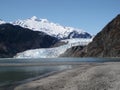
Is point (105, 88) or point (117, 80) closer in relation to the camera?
point (105, 88)

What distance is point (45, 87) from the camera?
3684 centimetres

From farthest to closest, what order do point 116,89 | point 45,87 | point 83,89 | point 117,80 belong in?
1. point 45,87
2. point 117,80
3. point 83,89
4. point 116,89

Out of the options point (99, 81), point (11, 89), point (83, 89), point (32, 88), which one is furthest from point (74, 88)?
point (11, 89)

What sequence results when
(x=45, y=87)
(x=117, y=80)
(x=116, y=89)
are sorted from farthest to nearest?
(x=45, y=87), (x=117, y=80), (x=116, y=89)

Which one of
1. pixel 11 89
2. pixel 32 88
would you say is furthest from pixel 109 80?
pixel 11 89

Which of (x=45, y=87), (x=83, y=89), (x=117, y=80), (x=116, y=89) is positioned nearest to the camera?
(x=116, y=89)

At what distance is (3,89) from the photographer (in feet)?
127

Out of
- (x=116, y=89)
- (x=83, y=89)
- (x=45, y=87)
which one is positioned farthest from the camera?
(x=45, y=87)

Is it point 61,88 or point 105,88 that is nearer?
point 105,88

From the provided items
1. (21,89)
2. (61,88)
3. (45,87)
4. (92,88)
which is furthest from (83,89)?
(21,89)

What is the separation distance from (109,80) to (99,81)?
1112mm

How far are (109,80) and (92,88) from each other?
3.85 m

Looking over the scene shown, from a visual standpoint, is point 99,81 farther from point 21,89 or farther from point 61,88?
point 21,89

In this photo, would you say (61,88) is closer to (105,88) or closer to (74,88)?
(74,88)
